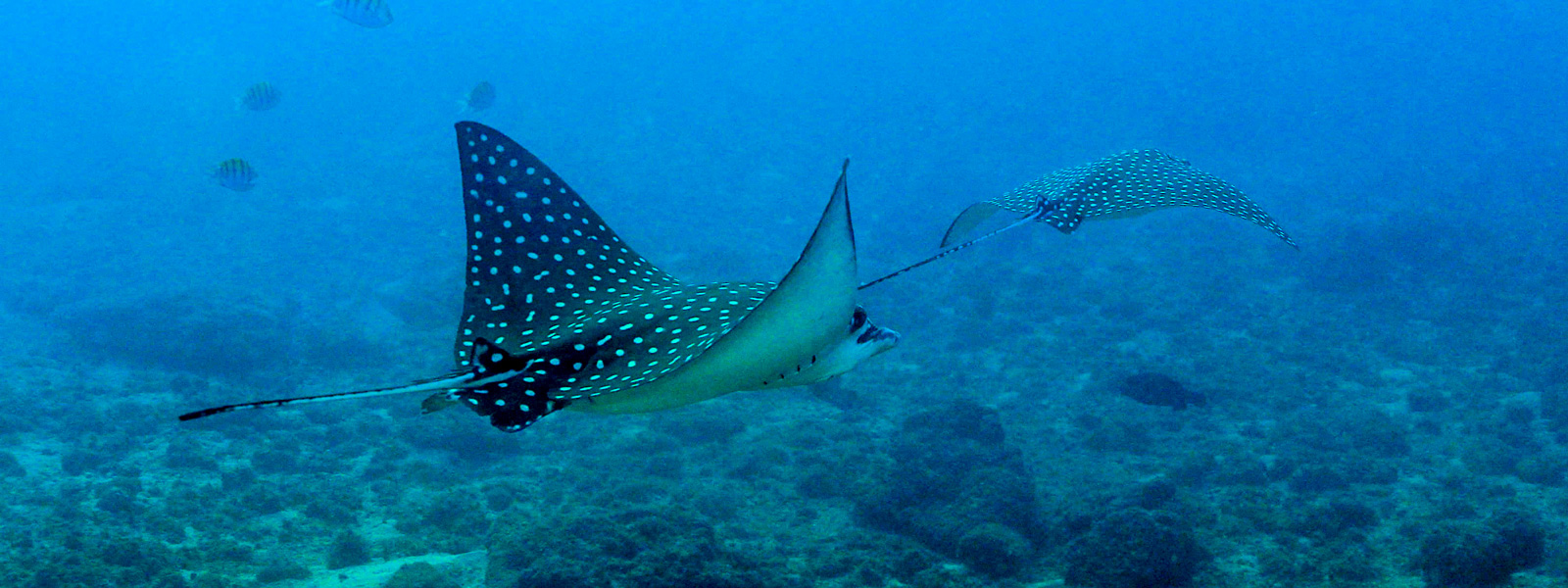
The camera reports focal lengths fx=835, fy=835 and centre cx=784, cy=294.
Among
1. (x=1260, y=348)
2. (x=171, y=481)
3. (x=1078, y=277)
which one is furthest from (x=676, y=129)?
(x=171, y=481)

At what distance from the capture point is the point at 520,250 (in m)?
4.48

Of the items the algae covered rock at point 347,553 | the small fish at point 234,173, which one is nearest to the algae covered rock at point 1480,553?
the algae covered rock at point 347,553

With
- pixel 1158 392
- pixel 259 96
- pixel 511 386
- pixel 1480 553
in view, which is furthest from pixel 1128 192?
pixel 259 96

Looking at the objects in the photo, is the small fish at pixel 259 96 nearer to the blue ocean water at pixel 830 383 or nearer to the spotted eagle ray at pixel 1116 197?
the blue ocean water at pixel 830 383

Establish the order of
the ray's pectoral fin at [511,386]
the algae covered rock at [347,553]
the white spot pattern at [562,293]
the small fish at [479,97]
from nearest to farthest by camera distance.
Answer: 1. the ray's pectoral fin at [511,386]
2. the white spot pattern at [562,293]
3. the algae covered rock at [347,553]
4. the small fish at [479,97]

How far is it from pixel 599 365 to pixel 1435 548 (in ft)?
19.3

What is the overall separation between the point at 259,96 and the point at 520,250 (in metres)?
10.6

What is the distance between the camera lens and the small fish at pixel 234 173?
1048 centimetres

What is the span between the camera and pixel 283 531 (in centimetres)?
692

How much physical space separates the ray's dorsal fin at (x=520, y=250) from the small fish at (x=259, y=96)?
10.3 m

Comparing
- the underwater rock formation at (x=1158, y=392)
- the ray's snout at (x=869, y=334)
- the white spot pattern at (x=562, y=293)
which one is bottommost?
the ray's snout at (x=869, y=334)

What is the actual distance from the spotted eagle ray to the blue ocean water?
8.20ft

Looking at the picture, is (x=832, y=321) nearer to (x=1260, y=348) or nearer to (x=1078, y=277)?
(x=1260, y=348)

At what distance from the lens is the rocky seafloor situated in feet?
19.6
